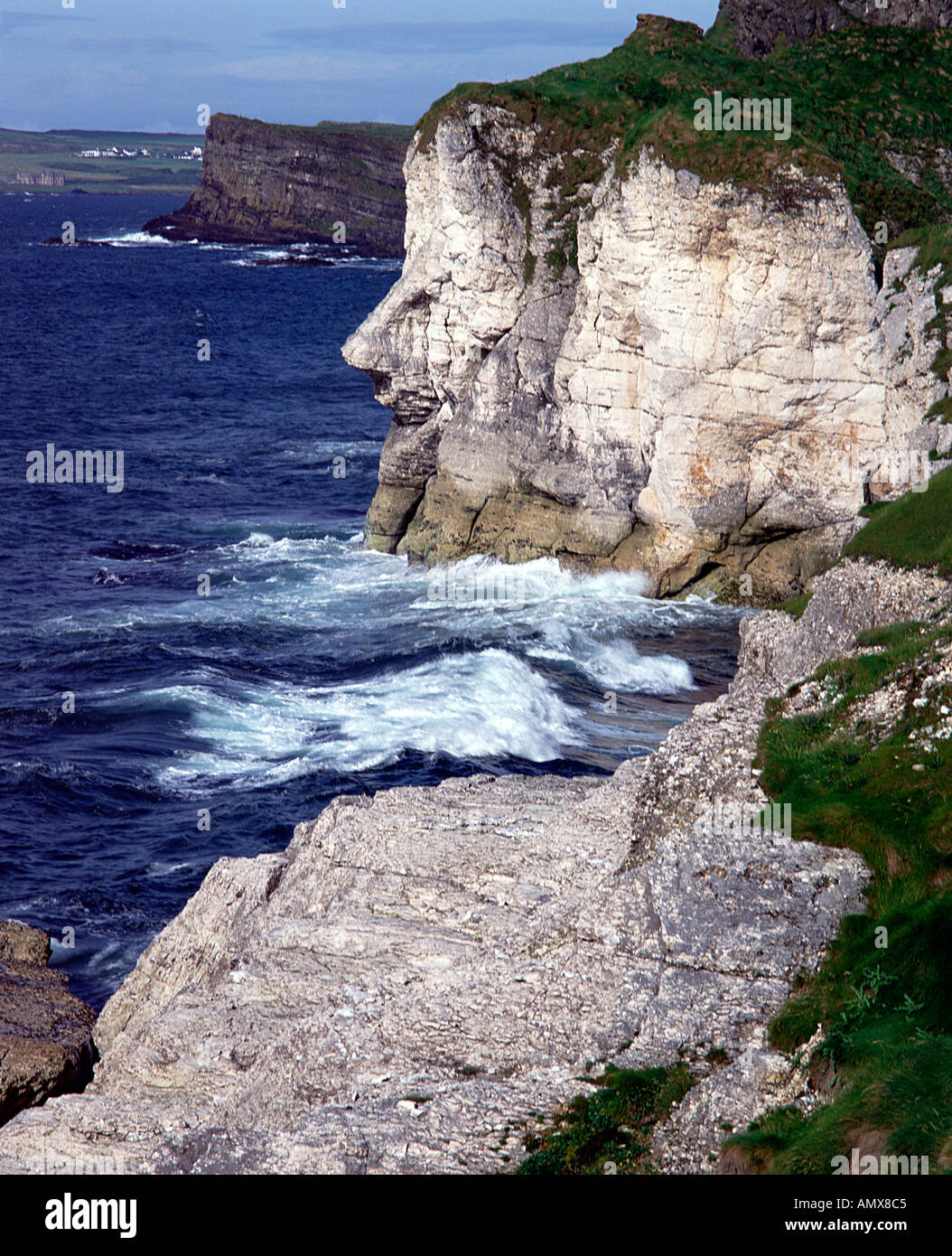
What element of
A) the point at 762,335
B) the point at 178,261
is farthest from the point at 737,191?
the point at 178,261

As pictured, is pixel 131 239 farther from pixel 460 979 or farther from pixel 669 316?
pixel 460 979

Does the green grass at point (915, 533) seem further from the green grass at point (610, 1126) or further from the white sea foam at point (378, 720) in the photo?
the green grass at point (610, 1126)

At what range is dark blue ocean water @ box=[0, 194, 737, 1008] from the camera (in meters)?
27.3

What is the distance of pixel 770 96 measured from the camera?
4194 cm

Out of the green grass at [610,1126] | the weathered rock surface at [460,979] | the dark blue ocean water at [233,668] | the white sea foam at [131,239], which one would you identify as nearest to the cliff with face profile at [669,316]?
the dark blue ocean water at [233,668]

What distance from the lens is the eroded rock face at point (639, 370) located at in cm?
3638

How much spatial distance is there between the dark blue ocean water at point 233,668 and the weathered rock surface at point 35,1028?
1096 mm

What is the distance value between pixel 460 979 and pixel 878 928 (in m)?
4.91

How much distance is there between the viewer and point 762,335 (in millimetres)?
37219

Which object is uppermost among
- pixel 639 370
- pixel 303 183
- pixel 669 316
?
pixel 303 183

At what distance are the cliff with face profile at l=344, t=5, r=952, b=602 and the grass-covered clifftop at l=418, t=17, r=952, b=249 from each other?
109 mm

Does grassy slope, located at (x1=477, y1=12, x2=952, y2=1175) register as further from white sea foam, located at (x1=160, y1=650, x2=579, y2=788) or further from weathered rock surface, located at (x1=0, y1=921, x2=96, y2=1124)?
white sea foam, located at (x1=160, y1=650, x2=579, y2=788)

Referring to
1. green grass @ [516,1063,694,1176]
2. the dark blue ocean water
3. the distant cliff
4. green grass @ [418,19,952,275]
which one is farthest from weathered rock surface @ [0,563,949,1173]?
the distant cliff

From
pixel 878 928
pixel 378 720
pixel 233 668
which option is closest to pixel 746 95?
pixel 378 720
